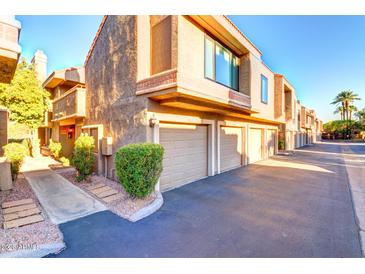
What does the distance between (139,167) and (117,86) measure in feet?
13.1

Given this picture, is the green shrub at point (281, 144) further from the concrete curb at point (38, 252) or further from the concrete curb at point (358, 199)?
the concrete curb at point (38, 252)

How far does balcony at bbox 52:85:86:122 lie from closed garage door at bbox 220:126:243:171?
24.1 ft

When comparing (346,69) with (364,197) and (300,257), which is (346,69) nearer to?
(364,197)

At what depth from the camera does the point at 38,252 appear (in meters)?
2.98

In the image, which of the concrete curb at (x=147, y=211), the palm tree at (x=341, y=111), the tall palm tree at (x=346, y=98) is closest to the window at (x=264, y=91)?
A: the concrete curb at (x=147, y=211)

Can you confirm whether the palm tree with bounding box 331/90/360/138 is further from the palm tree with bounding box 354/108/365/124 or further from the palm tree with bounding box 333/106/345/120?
the palm tree with bounding box 354/108/365/124

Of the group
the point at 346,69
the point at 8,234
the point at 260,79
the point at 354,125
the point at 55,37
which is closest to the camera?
the point at 8,234

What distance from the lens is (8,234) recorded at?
345 centimetres

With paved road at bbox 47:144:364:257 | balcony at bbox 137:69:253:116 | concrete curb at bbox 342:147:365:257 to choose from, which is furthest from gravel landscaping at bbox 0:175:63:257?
concrete curb at bbox 342:147:365:257

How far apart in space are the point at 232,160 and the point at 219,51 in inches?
226

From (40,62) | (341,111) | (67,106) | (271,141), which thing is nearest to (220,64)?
(67,106)

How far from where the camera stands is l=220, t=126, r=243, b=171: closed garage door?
9461 mm
